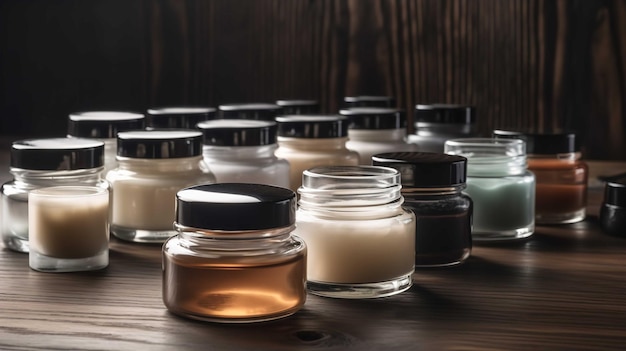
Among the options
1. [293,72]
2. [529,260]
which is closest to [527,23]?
[293,72]

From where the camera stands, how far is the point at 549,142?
1.24 meters

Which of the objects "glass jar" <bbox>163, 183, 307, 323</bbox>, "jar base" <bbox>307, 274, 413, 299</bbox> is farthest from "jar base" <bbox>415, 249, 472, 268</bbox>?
"glass jar" <bbox>163, 183, 307, 323</bbox>

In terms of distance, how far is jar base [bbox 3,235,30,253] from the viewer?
1.02m

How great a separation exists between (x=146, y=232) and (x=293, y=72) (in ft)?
3.00

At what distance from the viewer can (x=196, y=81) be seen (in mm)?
→ 1976

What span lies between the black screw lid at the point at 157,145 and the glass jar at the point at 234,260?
29 cm

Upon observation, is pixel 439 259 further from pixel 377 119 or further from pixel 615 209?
pixel 377 119

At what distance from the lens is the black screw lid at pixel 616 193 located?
3.70 ft

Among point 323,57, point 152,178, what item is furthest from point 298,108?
point 152,178

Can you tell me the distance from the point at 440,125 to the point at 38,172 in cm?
64

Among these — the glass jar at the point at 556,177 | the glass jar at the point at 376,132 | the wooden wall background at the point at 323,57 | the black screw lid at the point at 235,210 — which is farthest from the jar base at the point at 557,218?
the wooden wall background at the point at 323,57

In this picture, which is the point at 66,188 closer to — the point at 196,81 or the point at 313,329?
the point at 313,329

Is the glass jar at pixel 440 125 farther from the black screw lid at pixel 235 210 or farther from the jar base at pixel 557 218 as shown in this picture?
the black screw lid at pixel 235 210

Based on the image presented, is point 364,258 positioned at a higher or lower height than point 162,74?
lower
